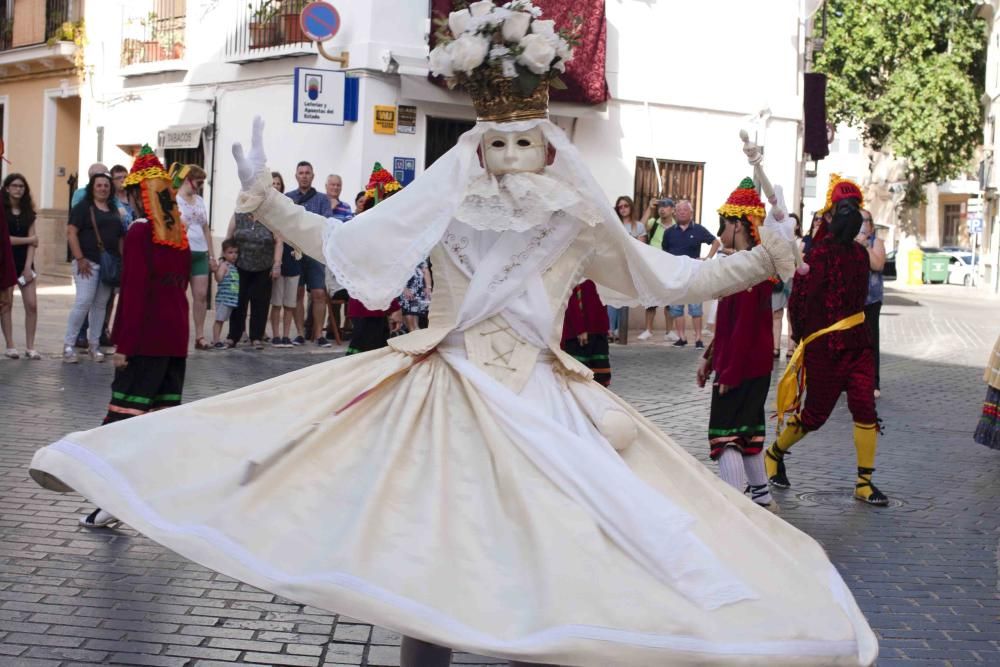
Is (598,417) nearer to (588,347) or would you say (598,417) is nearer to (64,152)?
(588,347)

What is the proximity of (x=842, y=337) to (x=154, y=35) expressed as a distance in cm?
1811

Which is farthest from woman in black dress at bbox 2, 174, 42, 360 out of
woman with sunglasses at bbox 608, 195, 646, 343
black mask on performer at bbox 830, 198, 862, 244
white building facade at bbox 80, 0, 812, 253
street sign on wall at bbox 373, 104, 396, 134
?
black mask on performer at bbox 830, 198, 862, 244

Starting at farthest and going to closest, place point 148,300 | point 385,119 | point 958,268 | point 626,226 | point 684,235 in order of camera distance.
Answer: point 958,268, point 385,119, point 626,226, point 684,235, point 148,300

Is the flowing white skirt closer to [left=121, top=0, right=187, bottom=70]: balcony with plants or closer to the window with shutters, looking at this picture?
the window with shutters

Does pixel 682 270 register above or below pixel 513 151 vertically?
below

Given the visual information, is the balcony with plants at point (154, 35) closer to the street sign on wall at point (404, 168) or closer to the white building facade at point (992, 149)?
the street sign on wall at point (404, 168)

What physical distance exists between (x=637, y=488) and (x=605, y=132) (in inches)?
705

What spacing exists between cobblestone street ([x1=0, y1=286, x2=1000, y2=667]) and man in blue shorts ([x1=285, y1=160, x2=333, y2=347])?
2.41 meters

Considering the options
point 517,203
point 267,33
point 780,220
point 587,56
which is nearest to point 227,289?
point 267,33

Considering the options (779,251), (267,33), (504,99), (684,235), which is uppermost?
(267,33)

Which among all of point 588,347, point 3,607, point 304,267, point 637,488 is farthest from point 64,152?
point 637,488

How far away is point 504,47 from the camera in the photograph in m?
4.58

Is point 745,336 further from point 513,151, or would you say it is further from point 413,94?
point 413,94

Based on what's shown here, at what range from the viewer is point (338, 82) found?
18281 millimetres
